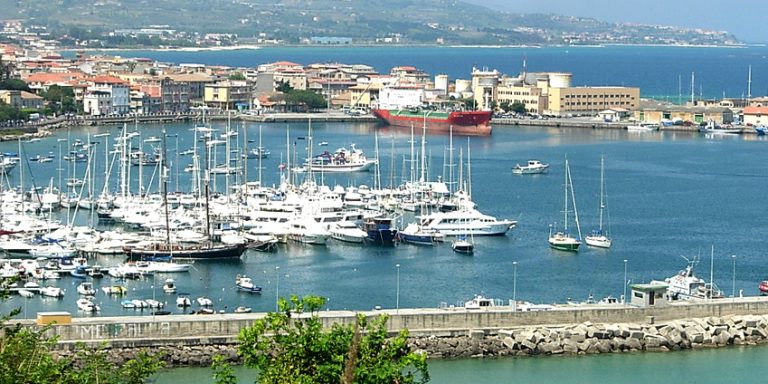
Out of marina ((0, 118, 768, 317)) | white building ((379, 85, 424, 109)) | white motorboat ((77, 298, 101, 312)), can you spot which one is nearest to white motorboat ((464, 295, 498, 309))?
marina ((0, 118, 768, 317))

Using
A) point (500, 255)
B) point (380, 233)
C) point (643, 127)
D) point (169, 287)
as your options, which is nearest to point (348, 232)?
point (380, 233)

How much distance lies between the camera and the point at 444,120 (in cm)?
3528

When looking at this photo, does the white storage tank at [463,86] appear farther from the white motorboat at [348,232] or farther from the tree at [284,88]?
the white motorboat at [348,232]

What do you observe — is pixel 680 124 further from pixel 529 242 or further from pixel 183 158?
pixel 529 242

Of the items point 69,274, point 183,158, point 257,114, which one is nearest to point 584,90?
point 257,114

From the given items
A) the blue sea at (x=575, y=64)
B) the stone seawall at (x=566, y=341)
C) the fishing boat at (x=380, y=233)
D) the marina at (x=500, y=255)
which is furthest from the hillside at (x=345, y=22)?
the stone seawall at (x=566, y=341)

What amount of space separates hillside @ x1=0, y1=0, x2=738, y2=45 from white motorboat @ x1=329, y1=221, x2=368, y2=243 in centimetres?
6558

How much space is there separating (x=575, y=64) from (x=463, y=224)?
60248 millimetres

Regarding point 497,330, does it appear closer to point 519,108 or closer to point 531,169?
point 531,169

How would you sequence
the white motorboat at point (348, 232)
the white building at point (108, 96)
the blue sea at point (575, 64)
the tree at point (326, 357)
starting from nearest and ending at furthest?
the tree at point (326, 357), the white motorboat at point (348, 232), the white building at point (108, 96), the blue sea at point (575, 64)

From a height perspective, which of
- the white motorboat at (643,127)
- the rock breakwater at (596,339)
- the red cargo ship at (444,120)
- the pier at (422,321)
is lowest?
the white motorboat at (643,127)

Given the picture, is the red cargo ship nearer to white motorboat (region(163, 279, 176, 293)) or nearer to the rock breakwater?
white motorboat (region(163, 279, 176, 293))

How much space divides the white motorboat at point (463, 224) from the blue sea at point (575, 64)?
28.2 meters

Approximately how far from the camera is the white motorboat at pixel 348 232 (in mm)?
16500
